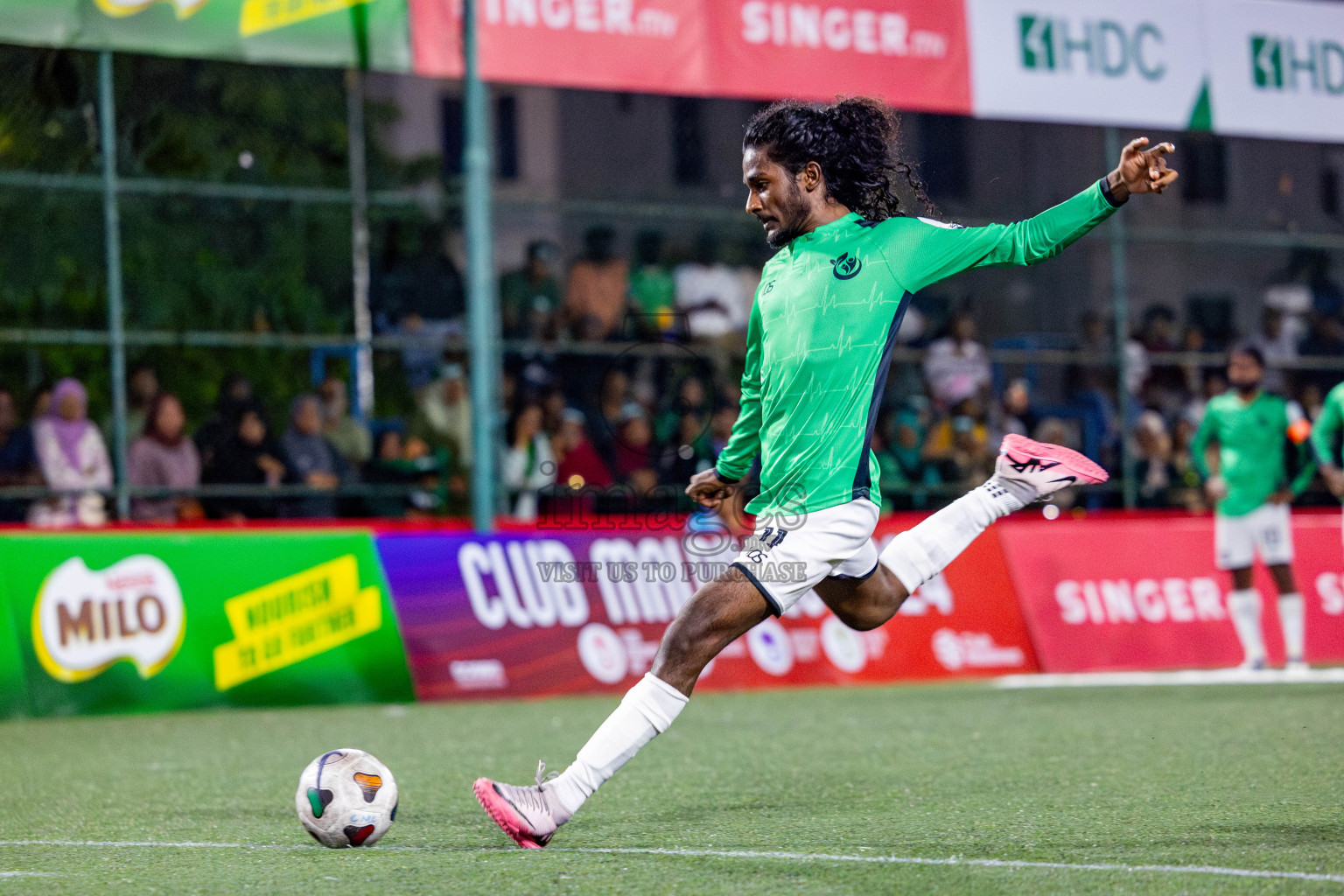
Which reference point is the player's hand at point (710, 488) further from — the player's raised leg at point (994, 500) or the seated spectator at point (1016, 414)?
the seated spectator at point (1016, 414)

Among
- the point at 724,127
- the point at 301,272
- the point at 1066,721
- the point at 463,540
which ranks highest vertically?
the point at 724,127

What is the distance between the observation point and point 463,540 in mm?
11883

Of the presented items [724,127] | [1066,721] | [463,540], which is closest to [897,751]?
A: [1066,721]

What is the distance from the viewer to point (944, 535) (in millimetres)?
5629

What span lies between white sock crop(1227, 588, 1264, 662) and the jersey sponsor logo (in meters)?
8.35

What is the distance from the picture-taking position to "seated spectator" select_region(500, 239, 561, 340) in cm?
1516

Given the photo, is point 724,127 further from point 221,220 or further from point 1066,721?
point 1066,721

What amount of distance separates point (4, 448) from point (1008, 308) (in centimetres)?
1171

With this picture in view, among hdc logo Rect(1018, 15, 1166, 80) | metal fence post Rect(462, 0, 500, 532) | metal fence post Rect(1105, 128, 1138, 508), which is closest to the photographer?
metal fence post Rect(462, 0, 500, 532)

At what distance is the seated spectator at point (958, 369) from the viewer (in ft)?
53.8

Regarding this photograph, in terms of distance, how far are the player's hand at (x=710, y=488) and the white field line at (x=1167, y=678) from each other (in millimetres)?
6598

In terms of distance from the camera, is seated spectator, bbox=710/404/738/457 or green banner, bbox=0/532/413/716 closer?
green banner, bbox=0/532/413/716

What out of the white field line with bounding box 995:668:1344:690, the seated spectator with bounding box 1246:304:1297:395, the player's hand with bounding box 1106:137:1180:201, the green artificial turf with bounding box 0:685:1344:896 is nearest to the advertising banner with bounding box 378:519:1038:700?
the white field line with bounding box 995:668:1344:690

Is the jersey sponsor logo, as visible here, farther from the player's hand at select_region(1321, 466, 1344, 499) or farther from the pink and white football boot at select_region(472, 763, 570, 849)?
the player's hand at select_region(1321, 466, 1344, 499)
